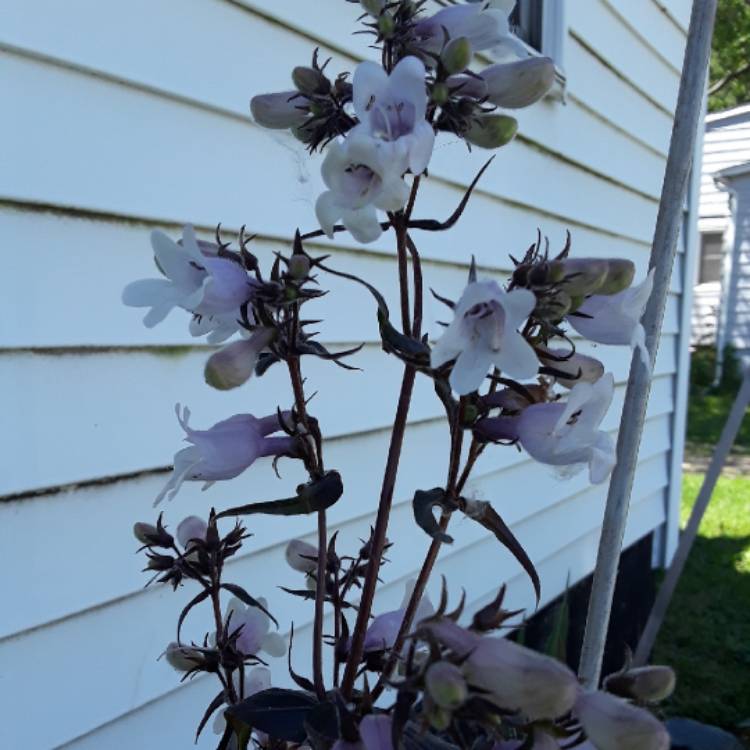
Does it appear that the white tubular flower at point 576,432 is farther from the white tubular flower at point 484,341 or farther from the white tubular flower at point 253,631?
the white tubular flower at point 253,631

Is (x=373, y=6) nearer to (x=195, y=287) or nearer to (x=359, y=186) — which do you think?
(x=359, y=186)

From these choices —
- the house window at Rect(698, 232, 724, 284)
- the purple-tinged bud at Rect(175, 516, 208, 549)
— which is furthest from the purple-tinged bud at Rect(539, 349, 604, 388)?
the house window at Rect(698, 232, 724, 284)

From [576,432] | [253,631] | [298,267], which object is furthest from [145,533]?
[576,432]

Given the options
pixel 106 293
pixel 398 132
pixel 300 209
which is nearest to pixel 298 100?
pixel 398 132

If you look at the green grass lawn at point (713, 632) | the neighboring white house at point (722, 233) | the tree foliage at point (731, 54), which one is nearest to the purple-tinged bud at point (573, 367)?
the green grass lawn at point (713, 632)

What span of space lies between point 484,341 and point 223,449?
306mm

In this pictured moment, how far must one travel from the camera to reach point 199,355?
1.64 meters

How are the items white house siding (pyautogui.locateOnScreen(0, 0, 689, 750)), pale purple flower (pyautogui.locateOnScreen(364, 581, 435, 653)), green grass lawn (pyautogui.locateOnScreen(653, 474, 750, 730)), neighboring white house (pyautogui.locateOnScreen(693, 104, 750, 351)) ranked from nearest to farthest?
1. pale purple flower (pyautogui.locateOnScreen(364, 581, 435, 653))
2. white house siding (pyautogui.locateOnScreen(0, 0, 689, 750))
3. green grass lawn (pyautogui.locateOnScreen(653, 474, 750, 730))
4. neighboring white house (pyautogui.locateOnScreen(693, 104, 750, 351))

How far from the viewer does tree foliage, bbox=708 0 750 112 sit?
1476 centimetres

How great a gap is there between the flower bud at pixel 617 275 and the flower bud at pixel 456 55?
0.21 meters

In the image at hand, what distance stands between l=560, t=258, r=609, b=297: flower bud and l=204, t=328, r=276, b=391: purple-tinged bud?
28cm

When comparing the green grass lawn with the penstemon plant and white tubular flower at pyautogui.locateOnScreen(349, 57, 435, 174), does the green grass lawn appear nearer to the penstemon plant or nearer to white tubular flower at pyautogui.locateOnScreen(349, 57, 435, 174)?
the penstemon plant

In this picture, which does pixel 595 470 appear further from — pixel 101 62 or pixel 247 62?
pixel 247 62

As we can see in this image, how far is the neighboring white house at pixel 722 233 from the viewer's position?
11328 mm
